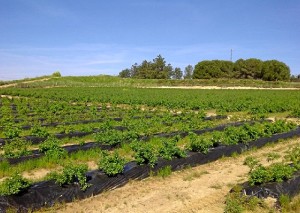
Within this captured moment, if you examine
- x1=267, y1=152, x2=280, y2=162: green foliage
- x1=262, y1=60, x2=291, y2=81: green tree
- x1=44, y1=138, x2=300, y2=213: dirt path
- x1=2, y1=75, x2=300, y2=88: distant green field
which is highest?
x1=262, y1=60, x2=291, y2=81: green tree

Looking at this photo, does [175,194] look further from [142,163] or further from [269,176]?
[269,176]

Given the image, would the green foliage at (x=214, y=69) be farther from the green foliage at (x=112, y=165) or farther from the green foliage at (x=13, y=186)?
the green foliage at (x=13, y=186)

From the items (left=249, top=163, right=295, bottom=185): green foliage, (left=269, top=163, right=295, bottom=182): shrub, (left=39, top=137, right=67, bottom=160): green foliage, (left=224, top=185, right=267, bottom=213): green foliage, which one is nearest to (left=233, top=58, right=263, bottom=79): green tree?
(left=39, top=137, right=67, bottom=160): green foliage

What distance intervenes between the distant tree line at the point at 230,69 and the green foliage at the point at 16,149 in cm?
8499

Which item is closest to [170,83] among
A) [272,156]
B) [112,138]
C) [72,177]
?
[112,138]

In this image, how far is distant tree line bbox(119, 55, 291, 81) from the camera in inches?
3617

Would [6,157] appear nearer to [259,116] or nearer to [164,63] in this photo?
[259,116]

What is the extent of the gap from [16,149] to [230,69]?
94226mm

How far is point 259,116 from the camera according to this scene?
703 inches

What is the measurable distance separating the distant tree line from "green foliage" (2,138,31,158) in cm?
8499

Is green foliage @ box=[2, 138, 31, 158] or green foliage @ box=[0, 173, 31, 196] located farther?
green foliage @ box=[2, 138, 31, 158]

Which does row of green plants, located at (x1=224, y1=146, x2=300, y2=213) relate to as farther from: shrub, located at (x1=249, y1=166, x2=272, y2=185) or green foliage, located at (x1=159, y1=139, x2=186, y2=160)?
green foliage, located at (x1=159, y1=139, x2=186, y2=160)

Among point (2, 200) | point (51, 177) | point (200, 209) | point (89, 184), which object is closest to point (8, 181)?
point (2, 200)

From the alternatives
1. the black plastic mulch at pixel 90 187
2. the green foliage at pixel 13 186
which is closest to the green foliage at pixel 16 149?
the black plastic mulch at pixel 90 187
